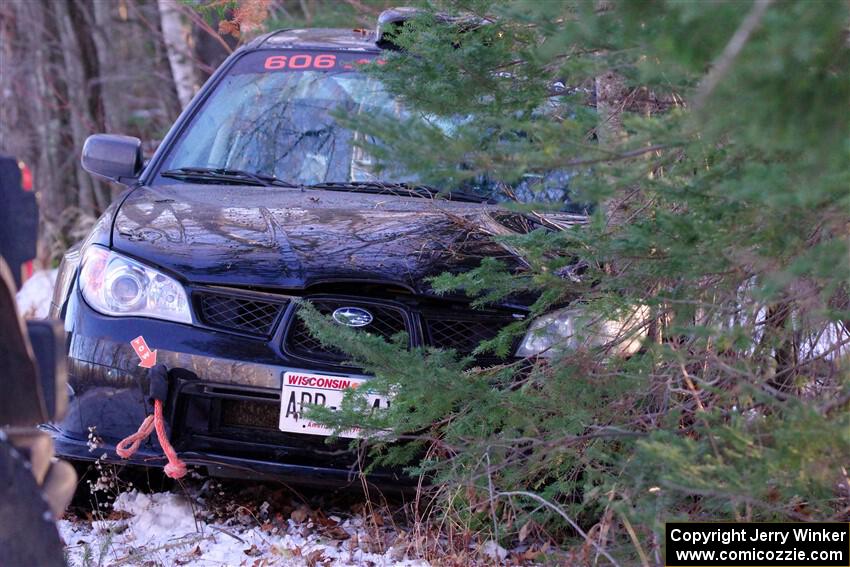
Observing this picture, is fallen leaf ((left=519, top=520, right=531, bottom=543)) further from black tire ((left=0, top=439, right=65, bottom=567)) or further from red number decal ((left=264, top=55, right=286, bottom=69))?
red number decal ((left=264, top=55, right=286, bottom=69))

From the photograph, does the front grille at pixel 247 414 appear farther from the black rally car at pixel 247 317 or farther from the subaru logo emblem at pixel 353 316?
the subaru logo emblem at pixel 353 316

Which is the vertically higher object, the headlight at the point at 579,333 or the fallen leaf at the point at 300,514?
the headlight at the point at 579,333

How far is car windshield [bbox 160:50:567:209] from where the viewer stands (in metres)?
4.66

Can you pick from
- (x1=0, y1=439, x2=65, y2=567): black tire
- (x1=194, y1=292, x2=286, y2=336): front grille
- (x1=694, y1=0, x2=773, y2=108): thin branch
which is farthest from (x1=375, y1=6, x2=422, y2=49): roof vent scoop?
(x1=0, y1=439, x2=65, y2=567): black tire

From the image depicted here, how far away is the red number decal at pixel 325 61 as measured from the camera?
4984 millimetres

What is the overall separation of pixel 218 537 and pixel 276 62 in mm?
2513

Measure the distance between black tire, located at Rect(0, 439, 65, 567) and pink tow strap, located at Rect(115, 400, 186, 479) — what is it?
148cm

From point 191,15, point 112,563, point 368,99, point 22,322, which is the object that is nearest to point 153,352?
point 112,563

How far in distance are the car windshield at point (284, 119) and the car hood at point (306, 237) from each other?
1.30 ft

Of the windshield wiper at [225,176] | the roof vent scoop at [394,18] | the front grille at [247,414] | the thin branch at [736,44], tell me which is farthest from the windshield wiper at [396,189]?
the thin branch at [736,44]

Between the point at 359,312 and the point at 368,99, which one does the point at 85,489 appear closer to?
the point at 359,312

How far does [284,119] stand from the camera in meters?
4.85

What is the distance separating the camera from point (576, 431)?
301 centimetres

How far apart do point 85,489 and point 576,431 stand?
2.05 meters
